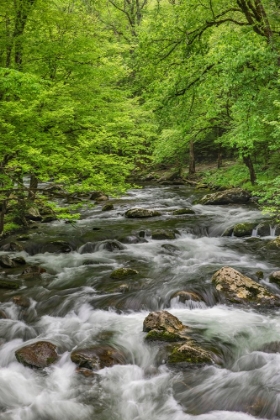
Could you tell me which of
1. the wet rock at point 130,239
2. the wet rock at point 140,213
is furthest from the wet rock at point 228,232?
the wet rock at point 140,213

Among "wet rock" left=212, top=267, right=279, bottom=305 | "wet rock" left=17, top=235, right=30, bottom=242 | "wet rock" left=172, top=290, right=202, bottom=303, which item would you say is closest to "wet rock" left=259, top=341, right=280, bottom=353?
"wet rock" left=212, top=267, right=279, bottom=305

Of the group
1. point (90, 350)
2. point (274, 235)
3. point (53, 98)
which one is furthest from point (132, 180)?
point (90, 350)

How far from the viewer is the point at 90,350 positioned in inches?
234

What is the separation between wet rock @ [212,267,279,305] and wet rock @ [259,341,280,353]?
1.34 m

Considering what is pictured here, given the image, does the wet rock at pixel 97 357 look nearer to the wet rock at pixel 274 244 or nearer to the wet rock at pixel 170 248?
the wet rock at pixel 170 248

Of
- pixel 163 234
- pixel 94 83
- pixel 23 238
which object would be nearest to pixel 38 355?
pixel 23 238

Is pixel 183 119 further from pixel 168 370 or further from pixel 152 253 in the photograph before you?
pixel 168 370

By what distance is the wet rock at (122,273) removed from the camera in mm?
9117

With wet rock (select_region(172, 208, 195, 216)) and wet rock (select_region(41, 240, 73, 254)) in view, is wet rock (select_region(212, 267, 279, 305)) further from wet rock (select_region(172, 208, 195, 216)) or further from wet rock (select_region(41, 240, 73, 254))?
wet rock (select_region(172, 208, 195, 216))

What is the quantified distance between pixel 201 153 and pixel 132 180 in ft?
20.9

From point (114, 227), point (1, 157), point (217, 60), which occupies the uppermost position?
point (217, 60)

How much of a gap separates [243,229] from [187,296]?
5.89 meters

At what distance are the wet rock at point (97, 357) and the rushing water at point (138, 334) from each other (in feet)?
0.39

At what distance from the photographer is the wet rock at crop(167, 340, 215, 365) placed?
549 cm
